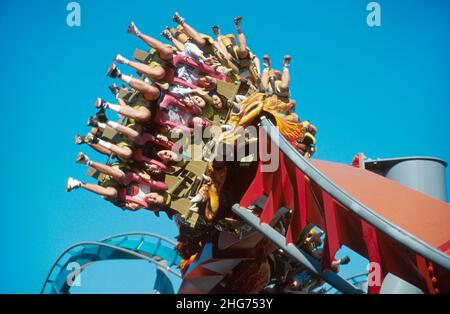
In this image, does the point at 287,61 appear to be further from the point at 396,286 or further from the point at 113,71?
the point at 396,286

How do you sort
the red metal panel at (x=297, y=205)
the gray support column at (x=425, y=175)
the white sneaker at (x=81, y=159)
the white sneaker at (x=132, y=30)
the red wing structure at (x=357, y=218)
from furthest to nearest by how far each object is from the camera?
the white sneaker at (x=132, y=30), the white sneaker at (x=81, y=159), the gray support column at (x=425, y=175), the red metal panel at (x=297, y=205), the red wing structure at (x=357, y=218)

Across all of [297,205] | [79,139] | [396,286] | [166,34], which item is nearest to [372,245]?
[396,286]

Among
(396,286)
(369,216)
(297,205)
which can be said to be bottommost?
(396,286)

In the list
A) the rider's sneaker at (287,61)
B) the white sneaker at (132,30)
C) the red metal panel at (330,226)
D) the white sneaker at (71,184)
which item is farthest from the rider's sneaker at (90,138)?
the red metal panel at (330,226)

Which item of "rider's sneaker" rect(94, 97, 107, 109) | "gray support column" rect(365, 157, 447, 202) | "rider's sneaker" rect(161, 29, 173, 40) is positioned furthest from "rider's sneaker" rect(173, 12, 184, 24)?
"gray support column" rect(365, 157, 447, 202)

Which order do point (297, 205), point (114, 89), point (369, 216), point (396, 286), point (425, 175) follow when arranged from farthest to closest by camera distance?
point (114, 89) < point (425, 175) < point (297, 205) < point (396, 286) < point (369, 216)

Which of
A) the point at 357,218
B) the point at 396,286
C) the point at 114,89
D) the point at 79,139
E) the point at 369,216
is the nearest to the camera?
the point at 369,216

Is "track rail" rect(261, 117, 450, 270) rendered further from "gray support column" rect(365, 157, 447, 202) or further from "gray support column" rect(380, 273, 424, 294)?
"gray support column" rect(365, 157, 447, 202)

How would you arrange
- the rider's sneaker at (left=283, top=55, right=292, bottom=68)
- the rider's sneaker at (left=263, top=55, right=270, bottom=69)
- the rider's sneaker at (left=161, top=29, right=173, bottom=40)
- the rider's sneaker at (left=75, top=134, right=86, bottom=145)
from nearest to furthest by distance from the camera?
the rider's sneaker at (left=75, top=134, right=86, bottom=145), the rider's sneaker at (left=283, top=55, right=292, bottom=68), the rider's sneaker at (left=161, top=29, right=173, bottom=40), the rider's sneaker at (left=263, top=55, right=270, bottom=69)

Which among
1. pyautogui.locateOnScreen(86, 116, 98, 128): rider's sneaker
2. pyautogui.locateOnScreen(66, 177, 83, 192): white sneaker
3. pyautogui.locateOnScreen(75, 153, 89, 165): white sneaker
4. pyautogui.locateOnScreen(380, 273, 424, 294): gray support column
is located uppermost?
pyautogui.locateOnScreen(86, 116, 98, 128): rider's sneaker

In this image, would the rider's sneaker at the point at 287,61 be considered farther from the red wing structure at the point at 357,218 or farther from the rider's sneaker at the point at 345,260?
the rider's sneaker at the point at 345,260

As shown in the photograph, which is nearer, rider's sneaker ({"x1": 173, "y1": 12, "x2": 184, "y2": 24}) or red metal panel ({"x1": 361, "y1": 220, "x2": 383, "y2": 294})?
red metal panel ({"x1": 361, "y1": 220, "x2": 383, "y2": 294})

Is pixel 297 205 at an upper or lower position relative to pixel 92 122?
lower
